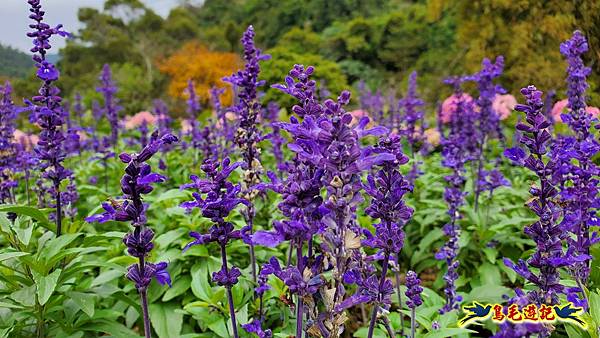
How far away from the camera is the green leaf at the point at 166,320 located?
3576 millimetres

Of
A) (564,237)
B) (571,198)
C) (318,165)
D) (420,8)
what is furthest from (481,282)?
(420,8)

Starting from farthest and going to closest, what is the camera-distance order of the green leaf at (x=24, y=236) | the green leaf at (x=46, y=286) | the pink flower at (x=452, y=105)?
the pink flower at (x=452, y=105), the green leaf at (x=24, y=236), the green leaf at (x=46, y=286)

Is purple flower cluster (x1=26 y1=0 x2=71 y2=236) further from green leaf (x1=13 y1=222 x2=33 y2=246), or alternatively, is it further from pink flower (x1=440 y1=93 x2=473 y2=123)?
pink flower (x1=440 y1=93 x2=473 y2=123)

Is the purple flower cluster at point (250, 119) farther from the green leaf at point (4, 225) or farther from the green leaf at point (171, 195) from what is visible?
the green leaf at point (4, 225)

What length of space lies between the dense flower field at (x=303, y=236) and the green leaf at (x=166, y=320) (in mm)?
15

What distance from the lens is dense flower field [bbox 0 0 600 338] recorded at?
6.06 feet

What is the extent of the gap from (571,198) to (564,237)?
0.82 meters

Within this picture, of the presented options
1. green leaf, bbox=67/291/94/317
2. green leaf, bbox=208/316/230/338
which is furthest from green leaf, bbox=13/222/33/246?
green leaf, bbox=208/316/230/338

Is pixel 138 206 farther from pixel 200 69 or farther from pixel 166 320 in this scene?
pixel 200 69

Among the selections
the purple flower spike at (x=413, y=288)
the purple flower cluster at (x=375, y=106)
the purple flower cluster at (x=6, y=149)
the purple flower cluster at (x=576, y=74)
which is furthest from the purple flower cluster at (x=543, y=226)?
the purple flower cluster at (x=375, y=106)

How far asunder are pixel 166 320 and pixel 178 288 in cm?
30

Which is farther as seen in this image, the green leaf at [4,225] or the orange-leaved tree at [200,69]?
the orange-leaved tree at [200,69]

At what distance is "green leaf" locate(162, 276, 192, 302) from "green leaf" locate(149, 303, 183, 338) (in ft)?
0.34

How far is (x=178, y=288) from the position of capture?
3971mm
